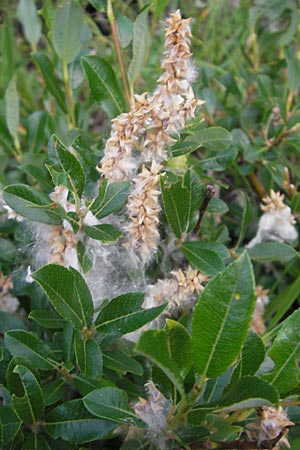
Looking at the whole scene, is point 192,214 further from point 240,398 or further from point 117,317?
point 240,398

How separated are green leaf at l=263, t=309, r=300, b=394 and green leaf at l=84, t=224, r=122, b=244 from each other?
1.06 feet

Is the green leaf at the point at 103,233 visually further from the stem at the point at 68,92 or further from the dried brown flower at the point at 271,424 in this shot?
Result: the stem at the point at 68,92

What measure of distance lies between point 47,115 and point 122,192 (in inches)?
27.9

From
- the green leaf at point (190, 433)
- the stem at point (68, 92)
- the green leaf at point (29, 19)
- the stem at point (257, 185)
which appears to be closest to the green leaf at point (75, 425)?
the green leaf at point (190, 433)

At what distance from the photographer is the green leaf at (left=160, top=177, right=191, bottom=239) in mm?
1052

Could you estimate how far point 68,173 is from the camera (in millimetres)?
975

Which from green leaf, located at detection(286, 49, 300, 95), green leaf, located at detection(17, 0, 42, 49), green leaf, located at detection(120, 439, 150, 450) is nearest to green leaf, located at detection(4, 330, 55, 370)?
green leaf, located at detection(120, 439, 150, 450)

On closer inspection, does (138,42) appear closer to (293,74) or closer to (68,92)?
(68,92)

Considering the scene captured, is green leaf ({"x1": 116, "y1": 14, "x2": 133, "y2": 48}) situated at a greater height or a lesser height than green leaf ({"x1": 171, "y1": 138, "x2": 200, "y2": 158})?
greater

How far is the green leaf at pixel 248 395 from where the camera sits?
2.46ft

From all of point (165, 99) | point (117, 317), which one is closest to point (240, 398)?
point (117, 317)

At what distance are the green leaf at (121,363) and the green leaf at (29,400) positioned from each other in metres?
0.15

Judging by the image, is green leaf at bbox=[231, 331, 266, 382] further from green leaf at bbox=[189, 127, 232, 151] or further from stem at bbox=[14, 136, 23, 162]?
stem at bbox=[14, 136, 23, 162]

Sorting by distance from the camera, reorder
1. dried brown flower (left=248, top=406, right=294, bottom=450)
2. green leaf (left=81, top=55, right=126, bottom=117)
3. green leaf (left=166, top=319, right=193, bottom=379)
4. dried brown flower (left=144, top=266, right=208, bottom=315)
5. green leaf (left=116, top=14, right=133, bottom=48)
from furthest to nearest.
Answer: green leaf (left=116, top=14, right=133, bottom=48), green leaf (left=81, top=55, right=126, bottom=117), dried brown flower (left=144, top=266, right=208, bottom=315), dried brown flower (left=248, top=406, right=294, bottom=450), green leaf (left=166, top=319, right=193, bottom=379)
